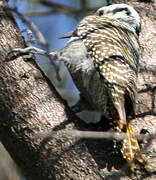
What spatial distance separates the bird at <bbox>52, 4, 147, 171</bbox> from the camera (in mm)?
3207

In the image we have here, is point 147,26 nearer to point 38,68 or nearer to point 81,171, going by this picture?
point 38,68

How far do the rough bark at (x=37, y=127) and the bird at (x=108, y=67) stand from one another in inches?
12.6

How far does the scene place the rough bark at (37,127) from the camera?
2.78m

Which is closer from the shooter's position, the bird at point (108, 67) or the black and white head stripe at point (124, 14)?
the bird at point (108, 67)

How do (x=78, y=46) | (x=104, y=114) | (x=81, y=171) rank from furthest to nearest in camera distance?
(x=78, y=46), (x=104, y=114), (x=81, y=171)

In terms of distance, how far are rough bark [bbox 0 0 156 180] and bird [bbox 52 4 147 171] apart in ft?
1.05

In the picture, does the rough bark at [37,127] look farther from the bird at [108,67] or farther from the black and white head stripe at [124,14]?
the black and white head stripe at [124,14]

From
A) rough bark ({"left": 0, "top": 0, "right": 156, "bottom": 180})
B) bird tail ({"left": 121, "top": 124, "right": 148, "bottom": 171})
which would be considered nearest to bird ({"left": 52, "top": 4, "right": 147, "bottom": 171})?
bird tail ({"left": 121, "top": 124, "right": 148, "bottom": 171})

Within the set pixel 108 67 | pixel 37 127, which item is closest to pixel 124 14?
pixel 108 67

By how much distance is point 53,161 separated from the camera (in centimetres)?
278

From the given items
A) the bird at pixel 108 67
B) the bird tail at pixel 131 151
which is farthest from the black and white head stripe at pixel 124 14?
the bird tail at pixel 131 151

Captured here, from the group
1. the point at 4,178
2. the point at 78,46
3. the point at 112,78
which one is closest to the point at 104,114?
the point at 112,78

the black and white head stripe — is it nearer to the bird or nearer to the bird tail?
the bird

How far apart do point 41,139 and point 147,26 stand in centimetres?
207
